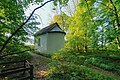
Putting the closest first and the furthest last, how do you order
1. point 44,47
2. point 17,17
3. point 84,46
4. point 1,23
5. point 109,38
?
point 17,17
point 1,23
point 109,38
point 84,46
point 44,47

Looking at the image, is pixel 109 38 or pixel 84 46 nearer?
pixel 109 38

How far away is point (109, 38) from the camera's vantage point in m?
11.8

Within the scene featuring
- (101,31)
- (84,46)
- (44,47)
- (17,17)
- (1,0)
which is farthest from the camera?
(44,47)

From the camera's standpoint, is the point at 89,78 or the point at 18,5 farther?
the point at 89,78

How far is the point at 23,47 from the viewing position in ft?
33.8

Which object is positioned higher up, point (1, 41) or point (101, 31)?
point (101, 31)

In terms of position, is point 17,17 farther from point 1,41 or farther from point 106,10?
point 106,10

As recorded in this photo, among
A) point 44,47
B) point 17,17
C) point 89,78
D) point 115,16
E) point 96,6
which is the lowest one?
point 89,78

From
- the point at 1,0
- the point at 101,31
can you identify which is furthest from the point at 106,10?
the point at 1,0

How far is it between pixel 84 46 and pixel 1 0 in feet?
51.8

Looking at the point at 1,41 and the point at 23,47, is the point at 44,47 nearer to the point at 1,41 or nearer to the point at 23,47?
the point at 23,47

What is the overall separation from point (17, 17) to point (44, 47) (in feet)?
55.1

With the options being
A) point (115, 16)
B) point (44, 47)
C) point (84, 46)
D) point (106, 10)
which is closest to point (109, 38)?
point (115, 16)

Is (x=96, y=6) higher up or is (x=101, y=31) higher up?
(x=96, y=6)
